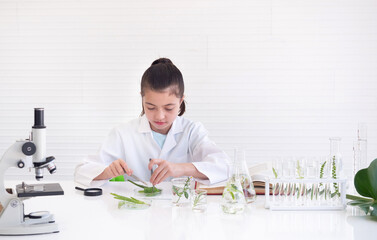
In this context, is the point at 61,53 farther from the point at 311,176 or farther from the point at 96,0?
the point at 311,176

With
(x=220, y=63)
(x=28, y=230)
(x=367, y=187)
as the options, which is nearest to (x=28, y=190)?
(x=28, y=230)

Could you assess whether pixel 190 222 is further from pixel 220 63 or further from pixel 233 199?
pixel 220 63

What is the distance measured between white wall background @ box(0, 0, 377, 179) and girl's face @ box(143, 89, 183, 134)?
180cm

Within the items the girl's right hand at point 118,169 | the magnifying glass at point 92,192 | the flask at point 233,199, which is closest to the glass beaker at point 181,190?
the flask at point 233,199

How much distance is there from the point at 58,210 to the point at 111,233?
40cm

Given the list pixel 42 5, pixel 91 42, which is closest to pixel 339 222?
pixel 91 42

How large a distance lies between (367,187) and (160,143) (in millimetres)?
1247

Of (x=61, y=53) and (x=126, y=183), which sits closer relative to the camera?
(x=126, y=183)

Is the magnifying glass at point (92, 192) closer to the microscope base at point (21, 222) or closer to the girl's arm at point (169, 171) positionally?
the girl's arm at point (169, 171)

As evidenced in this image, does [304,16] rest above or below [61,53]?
above

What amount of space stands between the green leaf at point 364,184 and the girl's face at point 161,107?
3.34ft

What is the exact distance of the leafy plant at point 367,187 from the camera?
1.94 metres

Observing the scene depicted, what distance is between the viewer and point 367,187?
6.53 ft

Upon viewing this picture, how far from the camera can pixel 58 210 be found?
1.99 m
